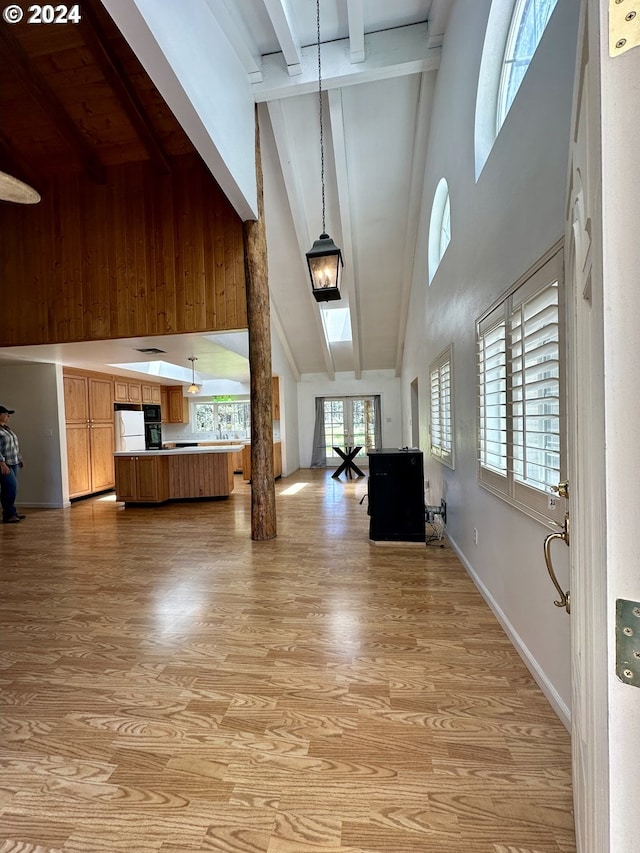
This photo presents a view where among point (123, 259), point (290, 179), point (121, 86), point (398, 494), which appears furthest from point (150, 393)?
point (398, 494)

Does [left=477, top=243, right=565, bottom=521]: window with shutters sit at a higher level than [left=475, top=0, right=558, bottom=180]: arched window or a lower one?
lower

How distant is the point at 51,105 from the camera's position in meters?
3.62

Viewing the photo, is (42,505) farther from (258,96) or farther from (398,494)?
(258,96)

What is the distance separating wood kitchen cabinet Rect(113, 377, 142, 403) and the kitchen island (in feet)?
7.06

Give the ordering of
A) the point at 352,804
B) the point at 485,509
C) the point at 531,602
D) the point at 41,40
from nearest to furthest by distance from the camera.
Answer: the point at 352,804
the point at 531,602
the point at 485,509
the point at 41,40

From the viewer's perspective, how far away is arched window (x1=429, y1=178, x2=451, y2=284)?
13.8 feet

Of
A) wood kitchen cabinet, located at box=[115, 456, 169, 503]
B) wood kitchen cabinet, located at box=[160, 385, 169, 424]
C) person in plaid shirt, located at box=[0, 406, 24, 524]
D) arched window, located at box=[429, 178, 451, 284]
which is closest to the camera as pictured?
arched window, located at box=[429, 178, 451, 284]

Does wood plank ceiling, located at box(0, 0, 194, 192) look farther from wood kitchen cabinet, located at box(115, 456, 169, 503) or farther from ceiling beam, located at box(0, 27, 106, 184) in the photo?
wood kitchen cabinet, located at box(115, 456, 169, 503)

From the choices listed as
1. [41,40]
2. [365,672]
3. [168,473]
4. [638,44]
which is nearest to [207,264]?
[41,40]

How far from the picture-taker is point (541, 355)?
5.64ft

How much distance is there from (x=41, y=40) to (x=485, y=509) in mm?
5167

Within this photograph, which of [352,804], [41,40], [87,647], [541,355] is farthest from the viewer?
[41,40]

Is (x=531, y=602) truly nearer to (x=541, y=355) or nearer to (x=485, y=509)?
(x=485, y=509)

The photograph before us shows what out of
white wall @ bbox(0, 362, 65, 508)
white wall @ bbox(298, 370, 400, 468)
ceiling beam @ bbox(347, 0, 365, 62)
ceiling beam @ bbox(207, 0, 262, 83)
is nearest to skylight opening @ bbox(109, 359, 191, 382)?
white wall @ bbox(0, 362, 65, 508)
